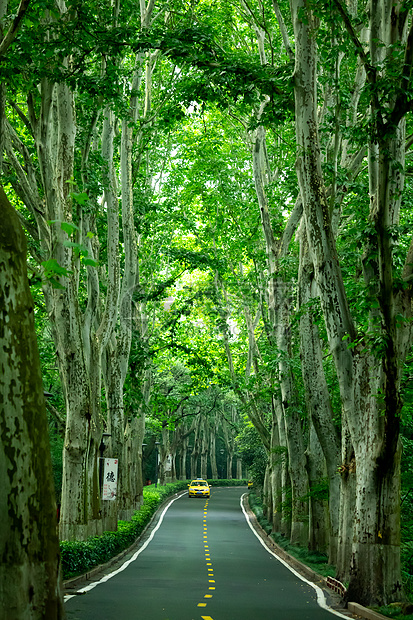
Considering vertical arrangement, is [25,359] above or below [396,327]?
below

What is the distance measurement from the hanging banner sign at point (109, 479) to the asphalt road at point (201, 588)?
180cm

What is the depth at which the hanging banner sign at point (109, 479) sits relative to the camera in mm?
18159

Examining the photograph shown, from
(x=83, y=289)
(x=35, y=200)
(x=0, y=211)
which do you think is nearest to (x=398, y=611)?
(x=0, y=211)

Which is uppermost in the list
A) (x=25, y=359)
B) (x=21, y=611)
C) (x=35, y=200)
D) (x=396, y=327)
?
(x=35, y=200)

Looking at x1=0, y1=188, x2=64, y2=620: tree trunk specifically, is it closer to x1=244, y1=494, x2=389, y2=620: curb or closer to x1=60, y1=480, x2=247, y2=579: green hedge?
x1=244, y1=494, x2=389, y2=620: curb

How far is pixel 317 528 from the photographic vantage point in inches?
707

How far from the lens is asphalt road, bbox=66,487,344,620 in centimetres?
1008

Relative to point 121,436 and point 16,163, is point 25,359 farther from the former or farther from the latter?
point 121,436

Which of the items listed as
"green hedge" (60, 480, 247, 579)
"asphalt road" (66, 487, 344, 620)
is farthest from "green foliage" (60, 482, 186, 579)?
"asphalt road" (66, 487, 344, 620)

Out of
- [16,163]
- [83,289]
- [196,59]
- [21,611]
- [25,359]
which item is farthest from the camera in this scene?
[83,289]

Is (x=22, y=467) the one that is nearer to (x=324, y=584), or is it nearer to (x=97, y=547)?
(x=324, y=584)

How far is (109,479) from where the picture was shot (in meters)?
18.2

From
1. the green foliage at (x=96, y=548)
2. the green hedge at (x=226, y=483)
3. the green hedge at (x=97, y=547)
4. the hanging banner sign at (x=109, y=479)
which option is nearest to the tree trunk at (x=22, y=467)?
the green hedge at (x=97, y=547)

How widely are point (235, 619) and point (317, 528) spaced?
8792 mm
